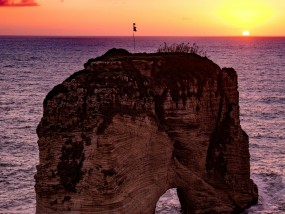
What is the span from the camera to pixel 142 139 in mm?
19766

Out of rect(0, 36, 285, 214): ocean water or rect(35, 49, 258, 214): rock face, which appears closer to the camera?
rect(35, 49, 258, 214): rock face

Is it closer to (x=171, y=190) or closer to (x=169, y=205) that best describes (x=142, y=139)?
(x=169, y=205)

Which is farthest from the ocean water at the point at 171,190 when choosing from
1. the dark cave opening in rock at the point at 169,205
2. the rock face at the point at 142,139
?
the rock face at the point at 142,139

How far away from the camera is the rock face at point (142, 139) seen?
18391mm

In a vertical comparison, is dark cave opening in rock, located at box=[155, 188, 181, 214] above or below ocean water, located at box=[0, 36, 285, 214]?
above

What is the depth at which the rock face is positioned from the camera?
18.4m

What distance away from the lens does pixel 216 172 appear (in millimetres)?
24500

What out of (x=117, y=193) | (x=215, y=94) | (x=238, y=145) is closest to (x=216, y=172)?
(x=238, y=145)

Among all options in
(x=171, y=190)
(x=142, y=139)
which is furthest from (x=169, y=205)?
(x=142, y=139)

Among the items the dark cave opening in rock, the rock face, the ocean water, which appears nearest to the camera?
the rock face

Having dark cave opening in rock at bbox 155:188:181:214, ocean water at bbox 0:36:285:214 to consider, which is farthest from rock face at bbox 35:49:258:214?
ocean water at bbox 0:36:285:214

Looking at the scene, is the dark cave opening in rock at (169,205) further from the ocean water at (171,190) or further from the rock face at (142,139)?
the rock face at (142,139)

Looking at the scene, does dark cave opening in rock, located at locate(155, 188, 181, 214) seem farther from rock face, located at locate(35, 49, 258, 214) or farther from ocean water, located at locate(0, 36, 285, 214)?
rock face, located at locate(35, 49, 258, 214)

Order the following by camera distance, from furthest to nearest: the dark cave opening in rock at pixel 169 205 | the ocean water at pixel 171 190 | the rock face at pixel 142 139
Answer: the ocean water at pixel 171 190 → the dark cave opening in rock at pixel 169 205 → the rock face at pixel 142 139
